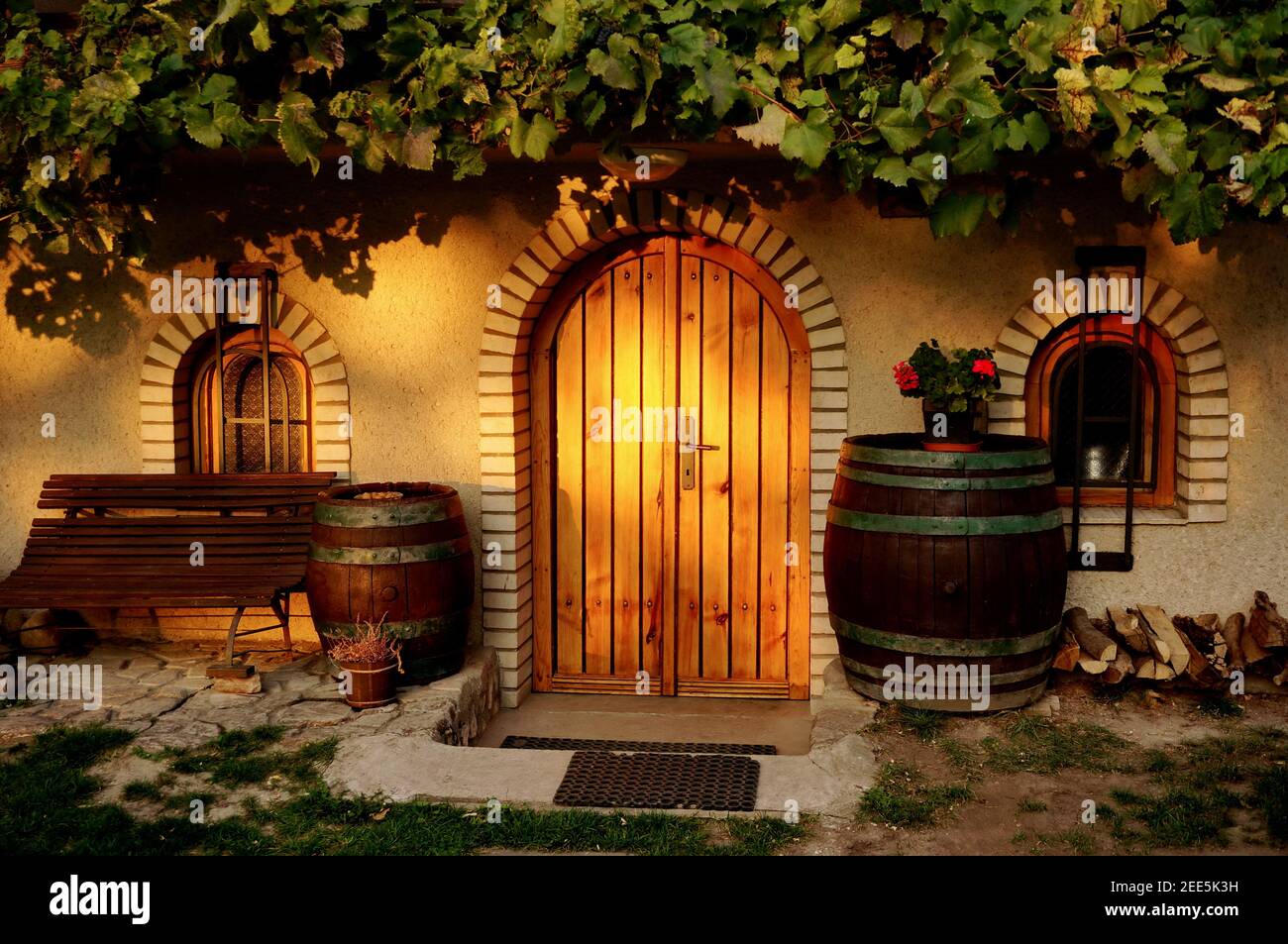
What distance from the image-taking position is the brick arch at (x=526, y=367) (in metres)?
6.55

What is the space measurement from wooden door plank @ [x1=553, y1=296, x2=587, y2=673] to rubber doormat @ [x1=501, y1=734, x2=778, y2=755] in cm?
78

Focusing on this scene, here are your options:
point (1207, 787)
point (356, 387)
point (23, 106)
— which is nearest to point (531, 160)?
point (356, 387)

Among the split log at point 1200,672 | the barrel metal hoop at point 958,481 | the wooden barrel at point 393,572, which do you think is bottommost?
the split log at point 1200,672

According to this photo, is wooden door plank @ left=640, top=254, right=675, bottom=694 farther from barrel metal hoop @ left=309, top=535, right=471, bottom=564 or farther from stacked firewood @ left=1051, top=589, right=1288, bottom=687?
stacked firewood @ left=1051, top=589, right=1288, bottom=687

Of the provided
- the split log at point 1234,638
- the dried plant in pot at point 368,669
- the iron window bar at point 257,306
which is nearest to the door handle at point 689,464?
the dried plant in pot at point 368,669

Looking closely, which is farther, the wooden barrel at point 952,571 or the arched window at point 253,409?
the arched window at point 253,409

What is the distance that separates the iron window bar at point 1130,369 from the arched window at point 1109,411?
89mm

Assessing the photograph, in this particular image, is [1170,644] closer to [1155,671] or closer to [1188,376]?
[1155,671]

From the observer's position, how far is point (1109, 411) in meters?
6.57

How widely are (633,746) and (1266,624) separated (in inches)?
119

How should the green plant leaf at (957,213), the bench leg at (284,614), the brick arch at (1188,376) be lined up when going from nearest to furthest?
the green plant leaf at (957,213), the brick arch at (1188,376), the bench leg at (284,614)

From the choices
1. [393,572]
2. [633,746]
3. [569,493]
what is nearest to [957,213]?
[569,493]

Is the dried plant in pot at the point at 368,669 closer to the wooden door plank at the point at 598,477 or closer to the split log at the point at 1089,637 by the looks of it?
the wooden door plank at the point at 598,477

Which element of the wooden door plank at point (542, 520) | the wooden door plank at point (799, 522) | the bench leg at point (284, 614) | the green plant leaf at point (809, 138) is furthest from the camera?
the wooden door plank at point (542, 520)
